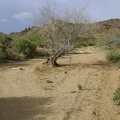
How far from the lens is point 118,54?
27.1m

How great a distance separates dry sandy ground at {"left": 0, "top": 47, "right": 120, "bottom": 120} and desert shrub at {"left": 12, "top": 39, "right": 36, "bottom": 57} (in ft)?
29.2

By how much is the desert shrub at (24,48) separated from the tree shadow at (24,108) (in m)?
18.0

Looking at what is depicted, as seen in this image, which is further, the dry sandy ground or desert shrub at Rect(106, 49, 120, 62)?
desert shrub at Rect(106, 49, 120, 62)

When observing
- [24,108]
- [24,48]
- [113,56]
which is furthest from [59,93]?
[24,48]

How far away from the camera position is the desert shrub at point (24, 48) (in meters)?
31.5

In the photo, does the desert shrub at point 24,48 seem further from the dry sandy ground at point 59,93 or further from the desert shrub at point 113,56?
the dry sandy ground at point 59,93

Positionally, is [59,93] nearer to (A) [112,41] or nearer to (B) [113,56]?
(B) [113,56]

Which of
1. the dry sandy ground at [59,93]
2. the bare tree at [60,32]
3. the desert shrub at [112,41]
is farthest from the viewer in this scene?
the desert shrub at [112,41]

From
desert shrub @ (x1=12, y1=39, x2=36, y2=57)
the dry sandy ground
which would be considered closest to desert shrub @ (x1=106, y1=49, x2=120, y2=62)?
the dry sandy ground

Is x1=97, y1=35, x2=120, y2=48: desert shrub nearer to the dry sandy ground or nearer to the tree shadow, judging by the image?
the dry sandy ground

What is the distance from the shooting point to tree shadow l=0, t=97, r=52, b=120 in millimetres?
11055

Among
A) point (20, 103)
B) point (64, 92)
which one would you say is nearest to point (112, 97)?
point (64, 92)

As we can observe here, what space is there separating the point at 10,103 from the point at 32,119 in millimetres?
2216

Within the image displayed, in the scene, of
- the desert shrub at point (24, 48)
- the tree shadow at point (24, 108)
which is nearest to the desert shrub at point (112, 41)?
the desert shrub at point (24, 48)
